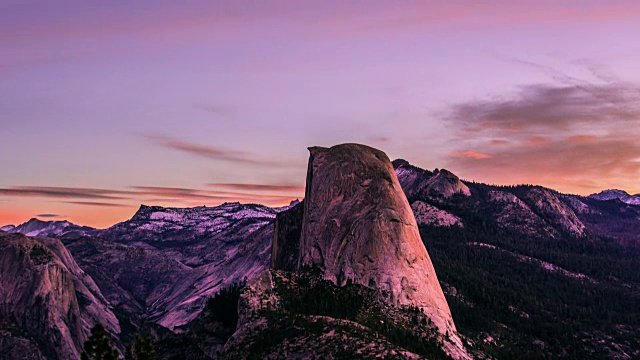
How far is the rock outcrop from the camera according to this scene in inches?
6083

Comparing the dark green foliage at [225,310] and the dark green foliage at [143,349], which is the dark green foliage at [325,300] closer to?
the dark green foliage at [225,310]

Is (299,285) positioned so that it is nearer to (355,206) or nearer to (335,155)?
(355,206)

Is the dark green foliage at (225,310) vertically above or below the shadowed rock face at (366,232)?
below

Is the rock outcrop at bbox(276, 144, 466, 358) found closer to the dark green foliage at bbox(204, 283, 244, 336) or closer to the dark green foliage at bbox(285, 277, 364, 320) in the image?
the dark green foliage at bbox(285, 277, 364, 320)

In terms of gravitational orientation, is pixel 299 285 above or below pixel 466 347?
above

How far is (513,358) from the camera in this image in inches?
7392

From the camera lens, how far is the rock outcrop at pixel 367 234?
154 m

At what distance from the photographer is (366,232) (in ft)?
526

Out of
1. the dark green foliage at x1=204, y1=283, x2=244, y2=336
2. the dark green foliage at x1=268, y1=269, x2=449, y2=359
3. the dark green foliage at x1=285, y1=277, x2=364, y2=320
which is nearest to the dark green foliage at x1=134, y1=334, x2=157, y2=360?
the dark green foliage at x1=268, y1=269, x2=449, y2=359

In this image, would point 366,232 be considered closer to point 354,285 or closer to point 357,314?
point 354,285

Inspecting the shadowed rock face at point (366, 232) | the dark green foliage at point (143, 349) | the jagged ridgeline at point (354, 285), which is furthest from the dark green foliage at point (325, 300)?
the dark green foliage at point (143, 349)

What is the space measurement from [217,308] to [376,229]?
56.4 metres

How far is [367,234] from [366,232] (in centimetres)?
60

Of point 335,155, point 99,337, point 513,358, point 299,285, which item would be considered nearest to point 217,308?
point 299,285
